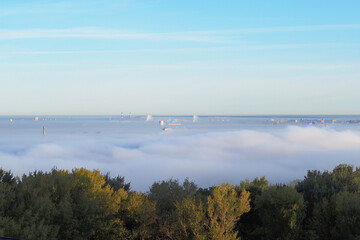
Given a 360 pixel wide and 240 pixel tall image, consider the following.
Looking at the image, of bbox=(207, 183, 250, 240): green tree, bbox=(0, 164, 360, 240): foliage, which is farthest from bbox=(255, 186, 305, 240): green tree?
bbox=(207, 183, 250, 240): green tree

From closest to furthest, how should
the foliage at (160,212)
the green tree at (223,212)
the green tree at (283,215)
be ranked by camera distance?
the foliage at (160,212)
the green tree at (223,212)
the green tree at (283,215)

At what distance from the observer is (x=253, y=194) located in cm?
2797

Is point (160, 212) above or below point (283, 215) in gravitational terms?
below

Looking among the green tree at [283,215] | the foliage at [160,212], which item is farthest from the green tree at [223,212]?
the green tree at [283,215]

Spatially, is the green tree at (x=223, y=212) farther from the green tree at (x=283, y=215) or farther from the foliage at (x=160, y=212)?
the green tree at (x=283, y=215)

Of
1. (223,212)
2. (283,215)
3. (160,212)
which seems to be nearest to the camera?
(223,212)

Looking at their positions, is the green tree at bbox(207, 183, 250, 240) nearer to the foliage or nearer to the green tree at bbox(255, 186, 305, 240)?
the foliage

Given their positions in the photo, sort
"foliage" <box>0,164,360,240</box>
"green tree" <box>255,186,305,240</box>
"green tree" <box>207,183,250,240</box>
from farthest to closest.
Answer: "green tree" <box>255,186,305,240</box>, "green tree" <box>207,183,250,240</box>, "foliage" <box>0,164,360,240</box>

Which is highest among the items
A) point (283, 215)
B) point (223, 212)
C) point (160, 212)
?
point (223, 212)

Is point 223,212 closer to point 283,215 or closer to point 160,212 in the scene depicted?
point 283,215

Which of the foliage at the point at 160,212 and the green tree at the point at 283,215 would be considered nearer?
the foliage at the point at 160,212

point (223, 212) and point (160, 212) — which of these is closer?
point (223, 212)

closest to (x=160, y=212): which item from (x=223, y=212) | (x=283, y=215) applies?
(x=223, y=212)

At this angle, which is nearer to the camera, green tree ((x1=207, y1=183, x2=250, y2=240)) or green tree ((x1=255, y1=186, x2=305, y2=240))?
green tree ((x1=207, y1=183, x2=250, y2=240))
